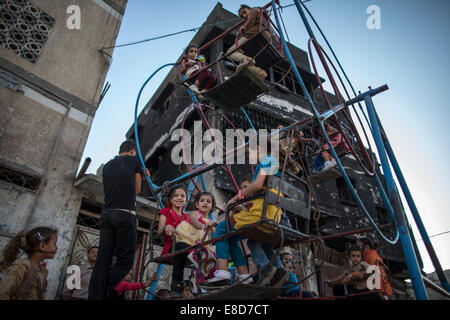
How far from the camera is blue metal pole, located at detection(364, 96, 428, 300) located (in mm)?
3295

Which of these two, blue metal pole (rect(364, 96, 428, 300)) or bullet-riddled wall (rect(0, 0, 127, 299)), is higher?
bullet-riddled wall (rect(0, 0, 127, 299))

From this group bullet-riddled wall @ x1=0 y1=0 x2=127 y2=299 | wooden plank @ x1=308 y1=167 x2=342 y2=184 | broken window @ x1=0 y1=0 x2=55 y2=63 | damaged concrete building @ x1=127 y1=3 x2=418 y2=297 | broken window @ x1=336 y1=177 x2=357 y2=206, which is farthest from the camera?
broken window @ x1=336 y1=177 x2=357 y2=206

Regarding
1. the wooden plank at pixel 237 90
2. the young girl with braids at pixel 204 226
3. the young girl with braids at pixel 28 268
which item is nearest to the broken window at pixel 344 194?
the wooden plank at pixel 237 90

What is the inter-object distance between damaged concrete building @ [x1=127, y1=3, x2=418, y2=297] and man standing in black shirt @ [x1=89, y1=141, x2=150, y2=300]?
16.9 ft

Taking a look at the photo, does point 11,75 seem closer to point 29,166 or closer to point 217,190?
point 29,166

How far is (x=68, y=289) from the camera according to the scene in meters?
5.43

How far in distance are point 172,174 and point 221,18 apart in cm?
731

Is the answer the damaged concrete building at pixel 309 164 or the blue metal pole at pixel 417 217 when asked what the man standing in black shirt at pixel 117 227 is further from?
the damaged concrete building at pixel 309 164

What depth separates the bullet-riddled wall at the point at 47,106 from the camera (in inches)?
229

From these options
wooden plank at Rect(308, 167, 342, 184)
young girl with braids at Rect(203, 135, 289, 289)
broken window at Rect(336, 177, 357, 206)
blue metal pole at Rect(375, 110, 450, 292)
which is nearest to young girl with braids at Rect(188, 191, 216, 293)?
young girl with braids at Rect(203, 135, 289, 289)

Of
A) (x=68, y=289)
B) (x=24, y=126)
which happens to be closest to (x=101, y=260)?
(x=68, y=289)

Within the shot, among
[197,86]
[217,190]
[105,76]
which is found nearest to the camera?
[197,86]

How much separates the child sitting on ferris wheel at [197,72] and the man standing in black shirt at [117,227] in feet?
8.02

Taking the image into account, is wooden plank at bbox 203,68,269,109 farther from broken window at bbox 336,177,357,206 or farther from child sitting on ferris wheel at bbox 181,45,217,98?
broken window at bbox 336,177,357,206
